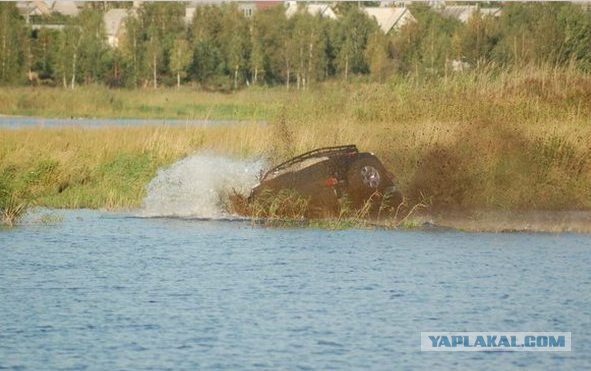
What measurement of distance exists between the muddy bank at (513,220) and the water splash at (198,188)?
3.31m

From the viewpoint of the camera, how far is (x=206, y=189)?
23.3 metres

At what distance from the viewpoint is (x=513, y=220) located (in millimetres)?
22953

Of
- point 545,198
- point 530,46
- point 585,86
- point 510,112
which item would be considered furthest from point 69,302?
point 530,46

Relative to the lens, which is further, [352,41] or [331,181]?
[352,41]

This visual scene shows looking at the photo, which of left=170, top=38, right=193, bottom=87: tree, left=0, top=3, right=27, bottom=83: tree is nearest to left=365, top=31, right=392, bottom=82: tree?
left=170, top=38, right=193, bottom=87: tree

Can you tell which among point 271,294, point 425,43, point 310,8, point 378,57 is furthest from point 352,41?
point 271,294

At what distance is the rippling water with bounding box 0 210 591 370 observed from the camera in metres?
12.8

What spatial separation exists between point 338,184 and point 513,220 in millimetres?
3367

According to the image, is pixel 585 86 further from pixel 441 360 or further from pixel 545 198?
pixel 441 360

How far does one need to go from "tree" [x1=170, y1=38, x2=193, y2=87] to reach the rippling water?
64.2 metres

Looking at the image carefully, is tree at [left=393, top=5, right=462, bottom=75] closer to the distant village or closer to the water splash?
the distant village

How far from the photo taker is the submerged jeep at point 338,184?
2167 cm

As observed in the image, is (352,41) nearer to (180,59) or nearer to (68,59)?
(180,59)

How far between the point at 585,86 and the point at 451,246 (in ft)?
35.5
